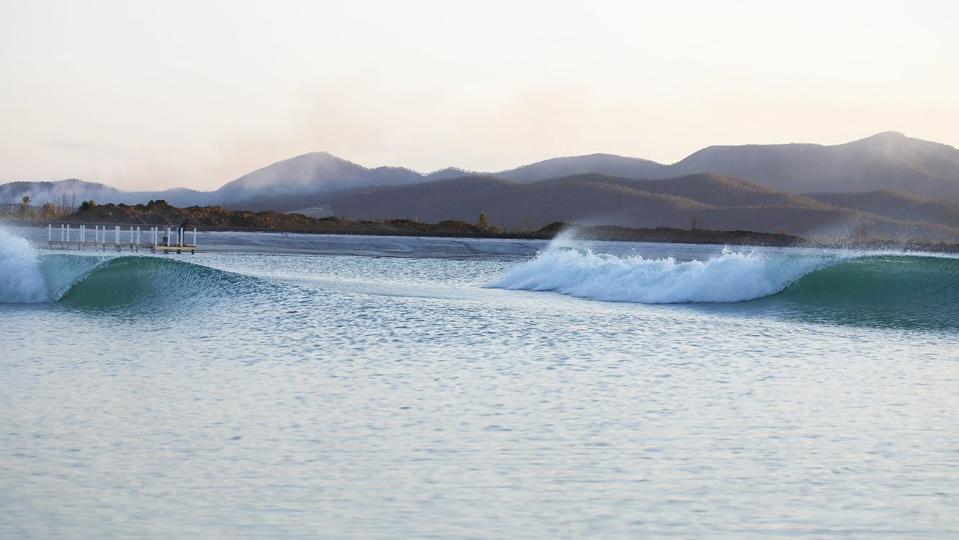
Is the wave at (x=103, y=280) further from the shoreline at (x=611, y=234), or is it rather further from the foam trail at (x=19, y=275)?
the shoreline at (x=611, y=234)

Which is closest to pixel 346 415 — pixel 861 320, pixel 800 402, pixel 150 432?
pixel 150 432

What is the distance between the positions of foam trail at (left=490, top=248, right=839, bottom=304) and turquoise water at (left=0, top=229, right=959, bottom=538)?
658cm

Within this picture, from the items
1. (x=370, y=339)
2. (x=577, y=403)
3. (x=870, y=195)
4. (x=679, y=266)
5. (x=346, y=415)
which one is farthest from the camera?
(x=870, y=195)

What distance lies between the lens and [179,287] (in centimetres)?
2736

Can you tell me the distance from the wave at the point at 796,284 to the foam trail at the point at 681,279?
0.03m

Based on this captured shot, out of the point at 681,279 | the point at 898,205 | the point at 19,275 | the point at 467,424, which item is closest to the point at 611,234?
the point at 898,205

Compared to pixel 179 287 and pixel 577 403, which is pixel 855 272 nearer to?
pixel 179 287

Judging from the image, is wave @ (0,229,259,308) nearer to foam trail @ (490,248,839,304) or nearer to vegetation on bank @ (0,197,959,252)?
foam trail @ (490,248,839,304)

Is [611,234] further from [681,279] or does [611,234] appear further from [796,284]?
[796,284]

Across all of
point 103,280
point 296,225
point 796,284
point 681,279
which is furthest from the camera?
point 296,225

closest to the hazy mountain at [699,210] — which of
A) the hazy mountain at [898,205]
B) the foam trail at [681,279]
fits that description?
the hazy mountain at [898,205]

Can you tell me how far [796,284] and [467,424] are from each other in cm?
2180

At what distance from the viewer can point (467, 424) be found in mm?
10367

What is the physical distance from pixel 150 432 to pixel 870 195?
585 feet
